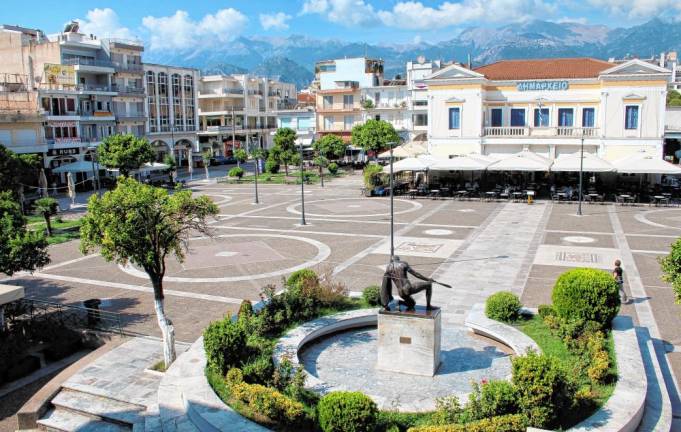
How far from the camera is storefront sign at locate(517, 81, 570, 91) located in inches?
1868

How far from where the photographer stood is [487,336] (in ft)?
50.8

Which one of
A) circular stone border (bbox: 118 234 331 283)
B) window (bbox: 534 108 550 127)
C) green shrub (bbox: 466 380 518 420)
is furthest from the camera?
window (bbox: 534 108 550 127)

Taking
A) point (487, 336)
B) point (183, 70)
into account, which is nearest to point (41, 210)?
point (487, 336)

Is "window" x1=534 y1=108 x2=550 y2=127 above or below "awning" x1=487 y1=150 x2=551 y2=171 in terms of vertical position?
above

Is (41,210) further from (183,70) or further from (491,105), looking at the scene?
(183,70)

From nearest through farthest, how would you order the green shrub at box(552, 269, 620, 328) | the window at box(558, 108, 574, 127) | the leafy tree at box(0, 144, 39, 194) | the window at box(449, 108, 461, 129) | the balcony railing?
the green shrub at box(552, 269, 620, 328)
the leafy tree at box(0, 144, 39, 194)
the window at box(558, 108, 574, 127)
the window at box(449, 108, 461, 129)
the balcony railing

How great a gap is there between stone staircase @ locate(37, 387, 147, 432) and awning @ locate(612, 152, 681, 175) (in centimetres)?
3566

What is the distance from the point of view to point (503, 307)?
51.1ft

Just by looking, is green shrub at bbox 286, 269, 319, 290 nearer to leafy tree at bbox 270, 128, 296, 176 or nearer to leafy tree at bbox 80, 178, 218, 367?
leafy tree at bbox 80, 178, 218, 367

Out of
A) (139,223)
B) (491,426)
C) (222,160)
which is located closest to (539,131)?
(139,223)

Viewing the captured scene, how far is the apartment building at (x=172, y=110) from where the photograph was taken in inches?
2867

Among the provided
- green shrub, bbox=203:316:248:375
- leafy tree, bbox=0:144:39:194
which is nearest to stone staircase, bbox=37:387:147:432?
green shrub, bbox=203:316:248:375

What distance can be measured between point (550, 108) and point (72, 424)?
43977mm

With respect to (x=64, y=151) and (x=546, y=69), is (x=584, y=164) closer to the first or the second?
(x=546, y=69)
